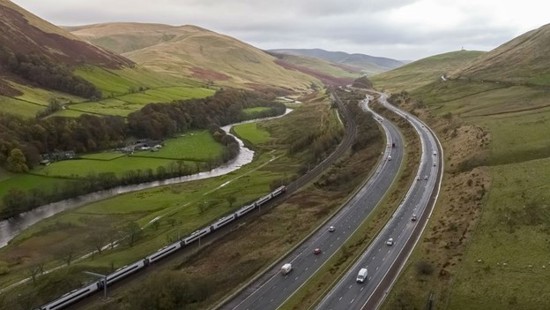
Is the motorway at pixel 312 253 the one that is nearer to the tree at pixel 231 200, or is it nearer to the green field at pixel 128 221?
the green field at pixel 128 221

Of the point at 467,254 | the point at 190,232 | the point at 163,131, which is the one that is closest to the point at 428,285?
the point at 467,254

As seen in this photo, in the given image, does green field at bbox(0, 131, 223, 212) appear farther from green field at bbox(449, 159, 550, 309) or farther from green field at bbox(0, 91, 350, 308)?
green field at bbox(449, 159, 550, 309)

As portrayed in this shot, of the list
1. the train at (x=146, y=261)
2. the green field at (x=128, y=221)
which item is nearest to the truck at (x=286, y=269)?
the train at (x=146, y=261)

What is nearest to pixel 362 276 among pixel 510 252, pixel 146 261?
pixel 510 252

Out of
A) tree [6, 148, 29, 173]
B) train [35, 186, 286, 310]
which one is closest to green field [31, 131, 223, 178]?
tree [6, 148, 29, 173]

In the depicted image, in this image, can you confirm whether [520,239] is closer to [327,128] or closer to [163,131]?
[327,128]

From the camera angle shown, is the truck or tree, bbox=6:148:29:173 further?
tree, bbox=6:148:29:173

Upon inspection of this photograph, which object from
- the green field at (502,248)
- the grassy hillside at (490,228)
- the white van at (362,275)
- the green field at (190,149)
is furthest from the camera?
Answer: the green field at (190,149)
